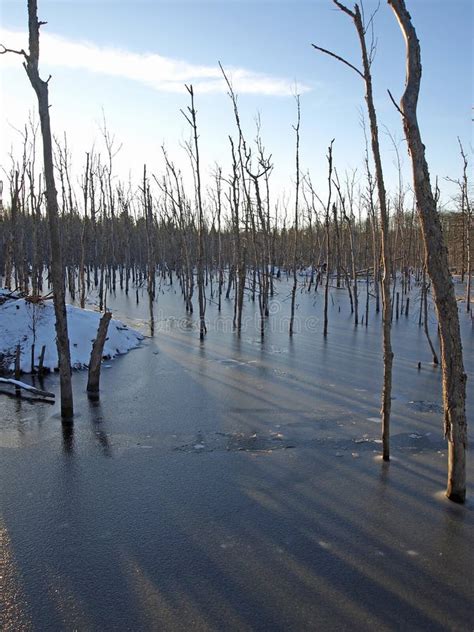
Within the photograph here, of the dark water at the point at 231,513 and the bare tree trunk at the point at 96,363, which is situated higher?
the bare tree trunk at the point at 96,363

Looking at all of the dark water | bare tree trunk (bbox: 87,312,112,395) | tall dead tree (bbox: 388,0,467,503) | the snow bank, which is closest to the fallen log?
the dark water

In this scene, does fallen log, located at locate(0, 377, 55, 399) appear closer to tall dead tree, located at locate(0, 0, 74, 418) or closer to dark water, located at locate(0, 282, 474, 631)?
dark water, located at locate(0, 282, 474, 631)

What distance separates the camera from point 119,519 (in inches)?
180

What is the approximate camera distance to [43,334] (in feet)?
36.7

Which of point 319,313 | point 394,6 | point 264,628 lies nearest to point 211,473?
point 264,628

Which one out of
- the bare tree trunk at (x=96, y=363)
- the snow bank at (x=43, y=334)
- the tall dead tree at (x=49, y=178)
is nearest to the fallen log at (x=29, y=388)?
the bare tree trunk at (x=96, y=363)

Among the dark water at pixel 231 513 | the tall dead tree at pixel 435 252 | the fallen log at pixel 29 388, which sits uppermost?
the tall dead tree at pixel 435 252

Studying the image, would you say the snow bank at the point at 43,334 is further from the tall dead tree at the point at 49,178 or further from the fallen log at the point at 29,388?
the tall dead tree at the point at 49,178

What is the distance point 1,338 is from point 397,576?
953 cm

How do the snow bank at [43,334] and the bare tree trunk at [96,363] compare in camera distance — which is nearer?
the bare tree trunk at [96,363]

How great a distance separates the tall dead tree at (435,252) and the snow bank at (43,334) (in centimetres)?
785

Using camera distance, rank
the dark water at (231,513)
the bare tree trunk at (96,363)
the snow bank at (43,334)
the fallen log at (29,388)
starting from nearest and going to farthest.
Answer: the dark water at (231,513), the fallen log at (29,388), the bare tree trunk at (96,363), the snow bank at (43,334)

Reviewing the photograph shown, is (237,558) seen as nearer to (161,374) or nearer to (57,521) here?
(57,521)

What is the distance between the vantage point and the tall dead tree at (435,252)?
4.26 m
